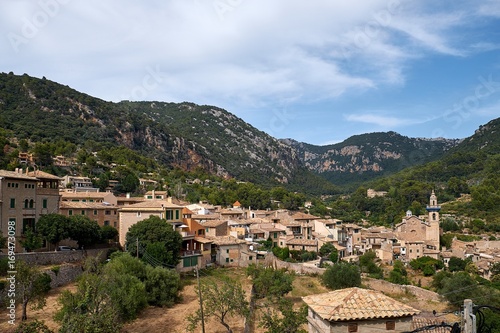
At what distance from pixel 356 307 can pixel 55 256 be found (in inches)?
934

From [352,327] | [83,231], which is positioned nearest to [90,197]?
[83,231]

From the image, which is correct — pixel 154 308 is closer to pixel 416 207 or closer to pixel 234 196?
pixel 234 196

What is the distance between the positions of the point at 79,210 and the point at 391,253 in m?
42.2

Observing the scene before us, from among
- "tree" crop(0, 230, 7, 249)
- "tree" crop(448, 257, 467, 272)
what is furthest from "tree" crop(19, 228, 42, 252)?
"tree" crop(448, 257, 467, 272)

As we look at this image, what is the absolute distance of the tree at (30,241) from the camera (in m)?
28.8

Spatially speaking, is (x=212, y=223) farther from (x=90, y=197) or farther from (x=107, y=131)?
(x=107, y=131)

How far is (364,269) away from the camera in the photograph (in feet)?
154

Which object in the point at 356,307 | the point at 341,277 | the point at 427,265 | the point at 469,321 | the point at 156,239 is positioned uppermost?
the point at 469,321

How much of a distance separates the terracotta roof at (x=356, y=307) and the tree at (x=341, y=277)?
1910 centimetres

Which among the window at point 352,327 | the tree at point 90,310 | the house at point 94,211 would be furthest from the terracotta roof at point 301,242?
the window at point 352,327

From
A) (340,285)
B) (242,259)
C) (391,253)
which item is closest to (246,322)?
(340,285)

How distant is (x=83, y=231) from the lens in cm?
3291

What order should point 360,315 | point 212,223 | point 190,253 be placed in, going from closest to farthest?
point 360,315 → point 190,253 → point 212,223

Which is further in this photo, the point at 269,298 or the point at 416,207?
the point at 416,207
